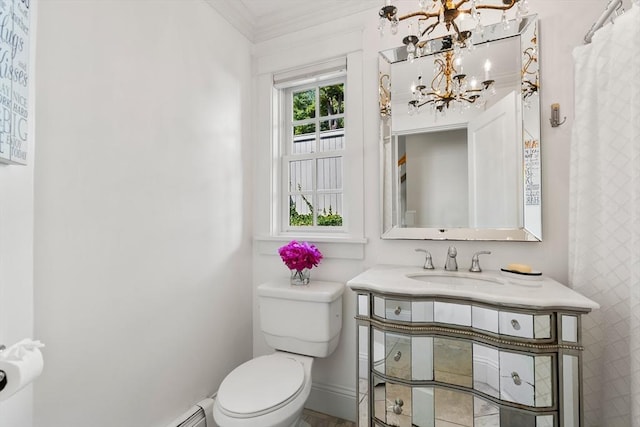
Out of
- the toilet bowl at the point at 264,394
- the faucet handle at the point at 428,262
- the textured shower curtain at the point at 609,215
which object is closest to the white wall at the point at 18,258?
the toilet bowl at the point at 264,394

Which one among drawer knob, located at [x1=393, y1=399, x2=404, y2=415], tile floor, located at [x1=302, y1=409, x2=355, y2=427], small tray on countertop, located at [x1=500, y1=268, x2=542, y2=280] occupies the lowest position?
tile floor, located at [x1=302, y1=409, x2=355, y2=427]

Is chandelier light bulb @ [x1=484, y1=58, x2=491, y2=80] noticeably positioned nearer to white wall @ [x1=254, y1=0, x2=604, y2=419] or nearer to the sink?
white wall @ [x1=254, y1=0, x2=604, y2=419]

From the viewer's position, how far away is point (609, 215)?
1.23 m

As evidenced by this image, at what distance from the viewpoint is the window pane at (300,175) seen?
7.19ft

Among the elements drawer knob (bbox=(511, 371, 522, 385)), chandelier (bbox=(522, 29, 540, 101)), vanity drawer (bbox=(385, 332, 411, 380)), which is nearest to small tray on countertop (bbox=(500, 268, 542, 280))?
drawer knob (bbox=(511, 371, 522, 385))

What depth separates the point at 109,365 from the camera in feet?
4.25

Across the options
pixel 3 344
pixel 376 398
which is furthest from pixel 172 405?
pixel 376 398

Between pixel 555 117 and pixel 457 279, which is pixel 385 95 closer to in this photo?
pixel 555 117

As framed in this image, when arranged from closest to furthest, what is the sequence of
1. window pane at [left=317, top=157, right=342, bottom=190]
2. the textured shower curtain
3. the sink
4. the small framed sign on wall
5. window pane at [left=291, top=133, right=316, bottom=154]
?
the small framed sign on wall → the textured shower curtain → the sink → window pane at [left=317, top=157, right=342, bottom=190] → window pane at [left=291, top=133, right=316, bottom=154]

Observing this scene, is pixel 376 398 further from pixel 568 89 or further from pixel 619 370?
pixel 568 89

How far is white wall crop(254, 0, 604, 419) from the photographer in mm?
1487

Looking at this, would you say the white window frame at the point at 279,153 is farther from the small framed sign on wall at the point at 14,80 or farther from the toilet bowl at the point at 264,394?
the small framed sign on wall at the point at 14,80

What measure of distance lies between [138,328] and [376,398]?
1.10 metres

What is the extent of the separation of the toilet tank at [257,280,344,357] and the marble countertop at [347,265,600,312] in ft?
1.09
